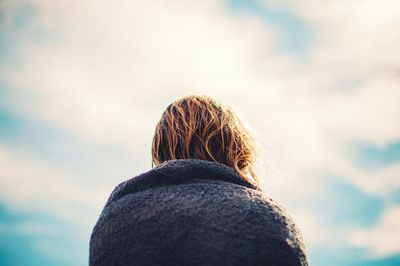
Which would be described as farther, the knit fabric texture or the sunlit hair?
the sunlit hair

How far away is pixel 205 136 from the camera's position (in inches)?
119

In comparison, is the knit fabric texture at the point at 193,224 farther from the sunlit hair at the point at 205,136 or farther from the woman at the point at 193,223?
the sunlit hair at the point at 205,136

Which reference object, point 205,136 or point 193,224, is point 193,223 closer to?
point 193,224

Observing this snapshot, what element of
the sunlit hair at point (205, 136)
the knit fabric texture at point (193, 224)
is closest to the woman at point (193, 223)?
the knit fabric texture at point (193, 224)

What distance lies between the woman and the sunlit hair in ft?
0.34

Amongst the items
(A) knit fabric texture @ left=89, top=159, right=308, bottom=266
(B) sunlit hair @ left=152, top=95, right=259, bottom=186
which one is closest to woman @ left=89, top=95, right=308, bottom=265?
(A) knit fabric texture @ left=89, top=159, right=308, bottom=266

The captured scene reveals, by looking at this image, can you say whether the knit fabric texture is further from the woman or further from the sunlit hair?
the sunlit hair

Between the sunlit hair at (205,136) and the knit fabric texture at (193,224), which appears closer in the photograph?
the knit fabric texture at (193,224)

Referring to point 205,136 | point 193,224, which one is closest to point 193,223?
point 193,224

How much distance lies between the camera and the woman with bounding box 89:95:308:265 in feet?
7.75

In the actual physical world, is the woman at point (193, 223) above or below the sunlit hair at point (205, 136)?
below

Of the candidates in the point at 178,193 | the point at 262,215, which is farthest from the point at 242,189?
the point at 178,193

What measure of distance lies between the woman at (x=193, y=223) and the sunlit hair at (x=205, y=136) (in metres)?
0.10

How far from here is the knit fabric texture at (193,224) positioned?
236 centimetres
